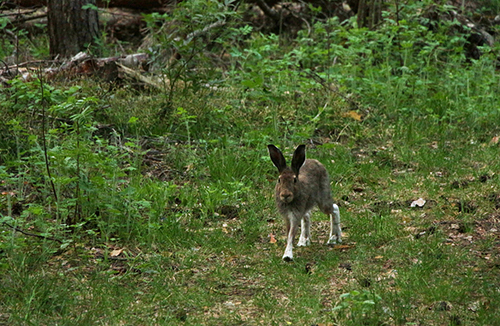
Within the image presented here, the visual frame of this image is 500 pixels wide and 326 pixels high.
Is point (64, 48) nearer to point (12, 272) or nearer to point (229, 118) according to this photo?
point (229, 118)

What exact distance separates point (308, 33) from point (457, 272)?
356 inches

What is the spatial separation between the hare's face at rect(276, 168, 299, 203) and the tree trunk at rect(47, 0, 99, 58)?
5.95 m

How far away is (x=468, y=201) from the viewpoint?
23.7 ft

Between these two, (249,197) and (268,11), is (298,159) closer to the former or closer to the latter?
(249,197)

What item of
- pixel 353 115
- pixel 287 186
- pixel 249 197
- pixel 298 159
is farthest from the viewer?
pixel 353 115

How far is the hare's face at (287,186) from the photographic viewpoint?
19.2 ft

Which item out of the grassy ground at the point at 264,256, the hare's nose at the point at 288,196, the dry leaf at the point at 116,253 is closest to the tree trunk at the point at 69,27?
the grassy ground at the point at 264,256

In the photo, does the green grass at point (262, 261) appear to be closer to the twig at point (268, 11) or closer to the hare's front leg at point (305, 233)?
the hare's front leg at point (305, 233)

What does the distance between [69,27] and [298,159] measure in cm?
634

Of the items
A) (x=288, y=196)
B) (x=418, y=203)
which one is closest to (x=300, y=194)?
(x=288, y=196)

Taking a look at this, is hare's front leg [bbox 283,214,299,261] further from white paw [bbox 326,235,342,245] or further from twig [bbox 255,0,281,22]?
twig [bbox 255,0,281,22]

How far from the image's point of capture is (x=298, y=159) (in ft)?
20.0

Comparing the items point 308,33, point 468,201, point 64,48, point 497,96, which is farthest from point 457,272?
point 308,33

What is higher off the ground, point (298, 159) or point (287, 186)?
point (298, 159)
